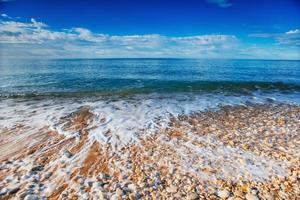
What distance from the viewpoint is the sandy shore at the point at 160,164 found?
5.91 m

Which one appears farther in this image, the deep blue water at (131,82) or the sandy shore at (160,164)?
the deep blue water at (131,82)

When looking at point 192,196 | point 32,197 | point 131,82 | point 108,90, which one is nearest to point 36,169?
point 32,197

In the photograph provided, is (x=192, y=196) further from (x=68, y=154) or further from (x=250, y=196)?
(x=68, y=154)

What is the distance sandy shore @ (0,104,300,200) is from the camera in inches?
233

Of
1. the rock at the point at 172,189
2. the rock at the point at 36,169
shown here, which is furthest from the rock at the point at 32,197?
the rock at the point at 172,189

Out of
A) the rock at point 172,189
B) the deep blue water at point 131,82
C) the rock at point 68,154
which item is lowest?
the deep blue water at point 131,82

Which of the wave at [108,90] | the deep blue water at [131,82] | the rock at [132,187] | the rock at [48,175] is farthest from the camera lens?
the deep blue water at [131,82]

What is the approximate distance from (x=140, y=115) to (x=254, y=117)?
6020mm

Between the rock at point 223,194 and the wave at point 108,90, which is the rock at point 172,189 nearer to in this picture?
the rock at point 223,194

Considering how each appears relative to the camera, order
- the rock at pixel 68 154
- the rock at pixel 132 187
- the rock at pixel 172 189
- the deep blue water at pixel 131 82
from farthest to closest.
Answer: the deep blue water at pixel 131 82
the rock at pixel 68 154
the rock at pixel 132 187
the rock at pixel 172 189

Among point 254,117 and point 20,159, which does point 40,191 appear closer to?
point 20,159

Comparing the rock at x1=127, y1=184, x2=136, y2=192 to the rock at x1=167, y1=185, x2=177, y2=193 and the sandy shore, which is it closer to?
the sandy shore

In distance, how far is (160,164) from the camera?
725 cm

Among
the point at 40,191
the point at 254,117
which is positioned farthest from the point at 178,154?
the point at 254,117
